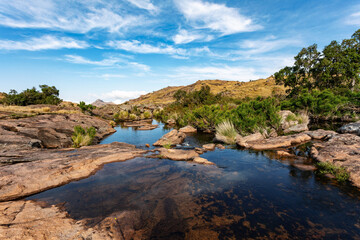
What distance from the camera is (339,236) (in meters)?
3.52

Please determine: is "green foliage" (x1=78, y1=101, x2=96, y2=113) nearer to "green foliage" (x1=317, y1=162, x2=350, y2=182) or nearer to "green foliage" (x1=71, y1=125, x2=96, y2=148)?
"green foliage" (x1=71, y1=125, x2=96, y2=148)

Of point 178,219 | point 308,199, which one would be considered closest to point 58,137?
point 178,219

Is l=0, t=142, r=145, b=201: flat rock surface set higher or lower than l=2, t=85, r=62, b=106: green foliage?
lower

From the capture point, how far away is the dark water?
3738mm

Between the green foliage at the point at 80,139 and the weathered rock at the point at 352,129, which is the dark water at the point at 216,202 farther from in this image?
the weathered rock at the point at 352,129

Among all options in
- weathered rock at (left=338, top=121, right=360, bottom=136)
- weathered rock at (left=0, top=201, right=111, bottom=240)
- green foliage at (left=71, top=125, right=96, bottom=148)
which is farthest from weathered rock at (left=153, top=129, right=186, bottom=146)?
weathered rock at (left=338, top=121, right=360, bottom=136)

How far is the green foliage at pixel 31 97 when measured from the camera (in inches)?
1587

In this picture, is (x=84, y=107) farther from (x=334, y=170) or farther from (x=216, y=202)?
(x=334, y=170)

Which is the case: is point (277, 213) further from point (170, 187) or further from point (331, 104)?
point (331, 104)

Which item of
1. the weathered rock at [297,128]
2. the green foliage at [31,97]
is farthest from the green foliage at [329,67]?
the green foliage at [31,97]

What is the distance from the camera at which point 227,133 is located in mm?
13781

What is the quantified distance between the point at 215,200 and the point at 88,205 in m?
3.71

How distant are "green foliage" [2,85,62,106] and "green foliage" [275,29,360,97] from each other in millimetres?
59306

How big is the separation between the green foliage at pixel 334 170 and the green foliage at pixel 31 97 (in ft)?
182
